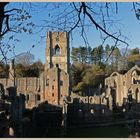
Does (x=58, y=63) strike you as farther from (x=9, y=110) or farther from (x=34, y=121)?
(x=9, y=110)

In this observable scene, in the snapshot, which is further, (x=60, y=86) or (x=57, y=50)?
(x=57, y=50)

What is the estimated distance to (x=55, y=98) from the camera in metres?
42.3

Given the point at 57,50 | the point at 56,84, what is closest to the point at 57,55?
the point at 57,50

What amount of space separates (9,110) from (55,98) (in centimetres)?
2198

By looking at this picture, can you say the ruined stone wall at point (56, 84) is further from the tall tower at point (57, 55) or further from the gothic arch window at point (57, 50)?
the gothic arch window at point (57, 50)

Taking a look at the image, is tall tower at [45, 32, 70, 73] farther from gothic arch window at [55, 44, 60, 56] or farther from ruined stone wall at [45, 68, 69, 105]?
ruined stone wall at [45, 68, 69, 105]

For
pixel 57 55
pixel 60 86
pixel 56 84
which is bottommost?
pixel 60 86

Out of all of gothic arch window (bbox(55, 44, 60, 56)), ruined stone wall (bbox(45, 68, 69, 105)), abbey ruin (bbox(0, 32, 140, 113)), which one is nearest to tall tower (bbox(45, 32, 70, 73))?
gothic arch window (bbox(55, 44, 60, 56))

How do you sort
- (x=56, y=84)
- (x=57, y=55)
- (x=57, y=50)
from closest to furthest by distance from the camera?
(x=56, y=84) < (x=57, y=55) < (x=57, y=50)

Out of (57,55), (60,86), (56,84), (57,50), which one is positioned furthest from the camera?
(57,50)

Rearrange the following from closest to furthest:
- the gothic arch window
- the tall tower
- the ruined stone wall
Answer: the ruined stone wall → the tall tower → the gothic arch window

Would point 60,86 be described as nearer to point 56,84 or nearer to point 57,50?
point 56,84

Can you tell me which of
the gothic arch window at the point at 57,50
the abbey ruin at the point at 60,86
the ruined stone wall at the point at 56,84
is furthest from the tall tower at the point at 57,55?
the ruined stone wall at the point at 56,84

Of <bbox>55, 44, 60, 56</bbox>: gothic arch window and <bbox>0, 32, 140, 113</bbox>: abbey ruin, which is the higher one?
<bbox>55, 44, 60, 56</bbox>: gothic arch window
